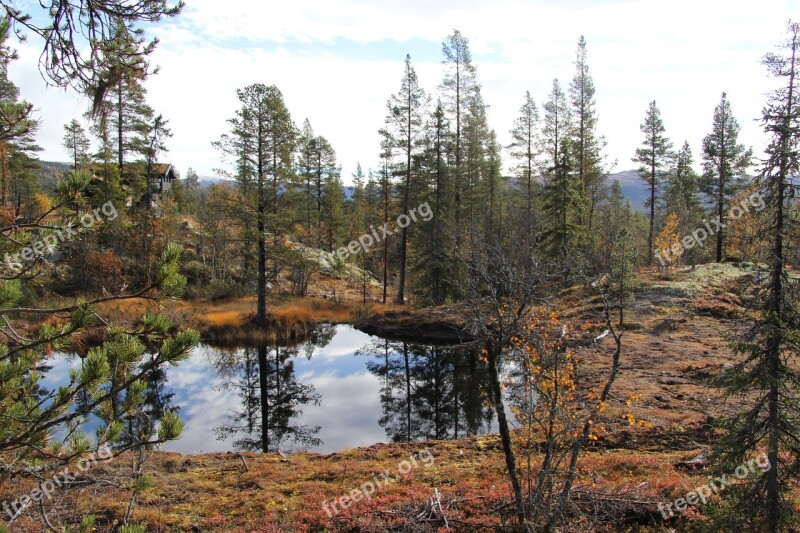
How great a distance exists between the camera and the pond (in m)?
14.7

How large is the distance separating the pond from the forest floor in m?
2.19

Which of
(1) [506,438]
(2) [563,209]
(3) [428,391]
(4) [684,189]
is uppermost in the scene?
(4) [684,189]

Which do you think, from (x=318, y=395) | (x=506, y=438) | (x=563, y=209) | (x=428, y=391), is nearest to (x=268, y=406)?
(x=318, y=395)

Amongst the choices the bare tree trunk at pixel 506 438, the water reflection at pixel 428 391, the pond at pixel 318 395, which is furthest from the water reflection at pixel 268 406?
the bare tree trunk at pixel 506 438

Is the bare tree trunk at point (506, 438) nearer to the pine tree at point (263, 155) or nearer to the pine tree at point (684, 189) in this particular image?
the pine tree at point (263, 155)

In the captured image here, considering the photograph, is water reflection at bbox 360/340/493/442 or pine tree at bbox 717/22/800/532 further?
water reflection at bbox 360/340/493/442

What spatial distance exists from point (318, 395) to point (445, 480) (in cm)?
975

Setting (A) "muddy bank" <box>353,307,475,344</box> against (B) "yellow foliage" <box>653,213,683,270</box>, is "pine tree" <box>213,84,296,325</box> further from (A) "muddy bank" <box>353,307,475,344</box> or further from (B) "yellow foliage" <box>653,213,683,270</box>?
(B) "yellow foliage" <box>653,213,683,270</box>

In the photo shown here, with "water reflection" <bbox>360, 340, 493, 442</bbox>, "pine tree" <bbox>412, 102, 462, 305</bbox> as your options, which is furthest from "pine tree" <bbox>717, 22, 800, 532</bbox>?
"pine tree" <bbox>412, 102, 462, 305</bbox>

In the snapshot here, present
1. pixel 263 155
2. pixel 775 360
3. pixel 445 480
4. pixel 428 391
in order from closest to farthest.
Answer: pixel 775 360 → pixel 445 480 → pixel 428 391 → pixel 263 155

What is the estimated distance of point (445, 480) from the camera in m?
9.63

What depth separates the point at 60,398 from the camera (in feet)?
11.0

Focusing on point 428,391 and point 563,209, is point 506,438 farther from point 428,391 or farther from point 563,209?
point 563,209

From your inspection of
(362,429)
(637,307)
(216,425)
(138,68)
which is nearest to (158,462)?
(216,425)
